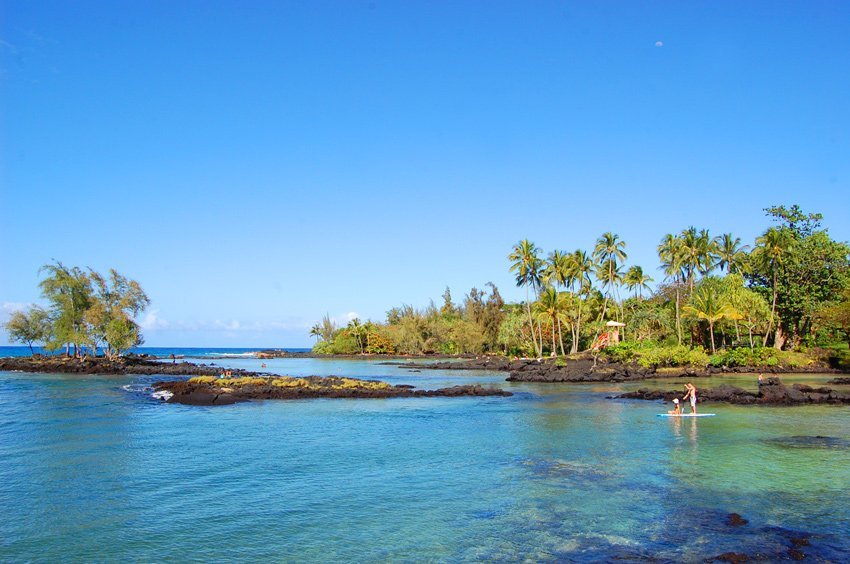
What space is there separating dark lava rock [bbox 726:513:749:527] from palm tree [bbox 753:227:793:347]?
55436 mm

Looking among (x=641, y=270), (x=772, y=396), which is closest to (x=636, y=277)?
(x=641, y=270)

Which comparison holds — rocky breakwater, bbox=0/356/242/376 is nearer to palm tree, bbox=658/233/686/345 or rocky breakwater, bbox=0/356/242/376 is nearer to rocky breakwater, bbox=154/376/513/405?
rocky breakwater, bbox=154/376/513/405

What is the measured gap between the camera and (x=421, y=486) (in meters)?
16.8

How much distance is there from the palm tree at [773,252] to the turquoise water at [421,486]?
3460 centimetres

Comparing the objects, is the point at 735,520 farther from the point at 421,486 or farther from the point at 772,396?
the point at 772,396

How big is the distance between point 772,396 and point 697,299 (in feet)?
96.2

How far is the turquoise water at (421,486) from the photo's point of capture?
12.0 m

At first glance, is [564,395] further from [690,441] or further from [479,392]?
[690,441]

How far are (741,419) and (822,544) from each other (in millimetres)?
18792

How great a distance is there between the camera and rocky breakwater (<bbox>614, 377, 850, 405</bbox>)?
113 ft

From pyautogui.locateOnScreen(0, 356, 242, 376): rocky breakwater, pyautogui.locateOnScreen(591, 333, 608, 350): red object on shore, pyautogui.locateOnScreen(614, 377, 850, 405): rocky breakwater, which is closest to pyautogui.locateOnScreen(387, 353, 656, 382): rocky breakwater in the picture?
pyautogui.locateOnScreen(591, 333, 608, 350): red object on shore

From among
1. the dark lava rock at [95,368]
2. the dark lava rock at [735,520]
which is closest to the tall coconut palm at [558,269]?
the dark lava rock at [95,368]

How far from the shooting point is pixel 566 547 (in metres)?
11.7

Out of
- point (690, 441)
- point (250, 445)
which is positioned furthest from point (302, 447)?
point (690, 441)
